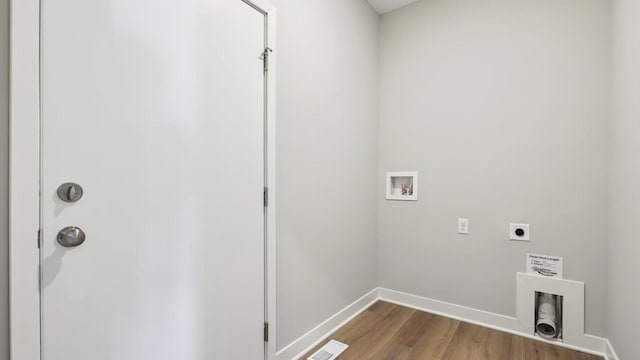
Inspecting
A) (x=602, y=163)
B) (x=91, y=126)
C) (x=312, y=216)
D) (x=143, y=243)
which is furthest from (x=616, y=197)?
(x=91, y=126)

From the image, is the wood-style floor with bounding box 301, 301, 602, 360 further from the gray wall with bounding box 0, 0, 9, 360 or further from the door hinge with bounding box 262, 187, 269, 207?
the gray wall with bounding box 0, 0, 9, 360

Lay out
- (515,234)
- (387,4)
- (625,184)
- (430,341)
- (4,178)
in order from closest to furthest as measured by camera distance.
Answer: (4,178) < (625,184) < (430,341) < (515,234) < (387,4)

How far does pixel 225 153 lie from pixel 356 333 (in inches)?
63.4

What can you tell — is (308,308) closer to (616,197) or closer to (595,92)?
(616,197)

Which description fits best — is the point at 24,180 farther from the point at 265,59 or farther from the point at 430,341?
the point at 430,341

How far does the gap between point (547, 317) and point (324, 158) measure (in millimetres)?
1905

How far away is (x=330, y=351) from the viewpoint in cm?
192

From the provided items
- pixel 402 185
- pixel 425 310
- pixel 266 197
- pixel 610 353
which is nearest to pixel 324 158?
pixel 266 197

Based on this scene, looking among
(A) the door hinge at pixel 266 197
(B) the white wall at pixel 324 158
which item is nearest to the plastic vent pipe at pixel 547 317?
(B) the white wall at pixel 324 158

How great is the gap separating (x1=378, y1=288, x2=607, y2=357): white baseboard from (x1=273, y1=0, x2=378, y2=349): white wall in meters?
0.27

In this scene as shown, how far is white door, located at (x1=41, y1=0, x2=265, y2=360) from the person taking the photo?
93 cm

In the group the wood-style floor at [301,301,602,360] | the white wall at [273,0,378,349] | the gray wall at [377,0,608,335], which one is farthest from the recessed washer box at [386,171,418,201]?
the wood-style floor at [301,301,602,360]

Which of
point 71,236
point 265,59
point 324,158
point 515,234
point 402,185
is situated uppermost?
point 265,59

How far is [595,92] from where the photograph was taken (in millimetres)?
1948
